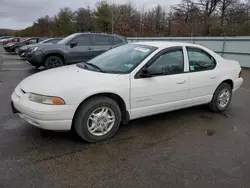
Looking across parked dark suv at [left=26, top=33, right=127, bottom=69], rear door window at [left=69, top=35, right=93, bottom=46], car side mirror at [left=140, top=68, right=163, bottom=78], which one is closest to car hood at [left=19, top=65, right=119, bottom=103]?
car side mirror at [left=140, top=68, right=163, bottom=78]

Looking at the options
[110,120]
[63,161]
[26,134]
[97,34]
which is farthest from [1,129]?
[97,34]

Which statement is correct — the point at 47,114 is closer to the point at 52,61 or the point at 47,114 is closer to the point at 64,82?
the point at 64,82

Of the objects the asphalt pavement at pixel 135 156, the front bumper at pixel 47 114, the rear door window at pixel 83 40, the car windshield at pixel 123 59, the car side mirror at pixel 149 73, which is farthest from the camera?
the rear door window at pixel 83 40

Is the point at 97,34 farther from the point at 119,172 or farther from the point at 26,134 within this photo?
the point at 119,172

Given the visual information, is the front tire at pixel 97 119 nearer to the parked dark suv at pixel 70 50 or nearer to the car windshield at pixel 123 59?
the car windshield at pixel 123 59

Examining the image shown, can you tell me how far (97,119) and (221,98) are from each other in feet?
9.61

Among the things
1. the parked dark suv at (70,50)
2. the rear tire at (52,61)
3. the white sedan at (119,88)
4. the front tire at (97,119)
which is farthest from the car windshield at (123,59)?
the rear tire at (52,61)

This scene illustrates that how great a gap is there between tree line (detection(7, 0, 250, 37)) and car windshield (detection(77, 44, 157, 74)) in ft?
41.6

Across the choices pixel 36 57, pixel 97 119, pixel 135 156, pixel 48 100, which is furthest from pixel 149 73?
pixel 36 57

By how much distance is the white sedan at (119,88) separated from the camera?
9.53ft

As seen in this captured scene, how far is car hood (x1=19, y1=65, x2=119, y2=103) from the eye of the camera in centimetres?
291

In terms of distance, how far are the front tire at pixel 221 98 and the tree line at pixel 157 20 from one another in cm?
1120

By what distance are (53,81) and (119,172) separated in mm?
1606

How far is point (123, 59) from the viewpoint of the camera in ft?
12.3
